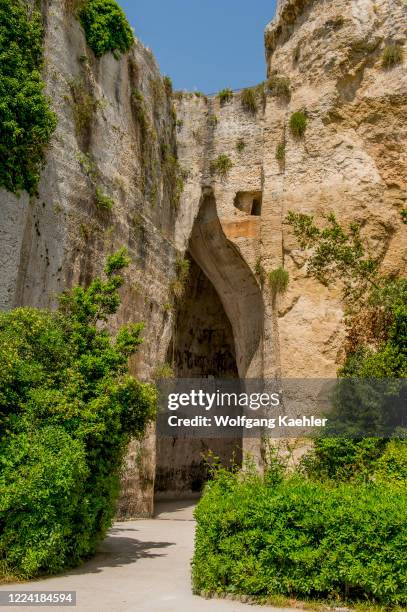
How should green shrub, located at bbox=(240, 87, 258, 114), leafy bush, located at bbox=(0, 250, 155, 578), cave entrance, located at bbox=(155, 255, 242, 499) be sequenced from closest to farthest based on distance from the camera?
leafy bush, located at bbox=(0, 250, 155, 578) < green shrub, located at bbox=(240, 87, 258, 114) < cave entrance, located at bbox=(155, 255, 242, 499)

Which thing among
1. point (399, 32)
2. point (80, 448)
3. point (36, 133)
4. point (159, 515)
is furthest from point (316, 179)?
point (80, 448)

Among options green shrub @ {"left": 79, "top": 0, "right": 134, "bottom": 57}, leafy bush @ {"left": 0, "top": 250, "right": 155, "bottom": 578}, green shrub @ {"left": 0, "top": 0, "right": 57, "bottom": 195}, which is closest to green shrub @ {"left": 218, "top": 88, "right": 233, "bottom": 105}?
green shrub @ {"left": 79, "top": 0, "right": 134, "bottom": 57}

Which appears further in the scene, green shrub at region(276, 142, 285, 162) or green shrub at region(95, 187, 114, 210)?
green shrub at region(276, 142, 285, 162)

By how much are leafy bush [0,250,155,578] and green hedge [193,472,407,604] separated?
6.43 feet

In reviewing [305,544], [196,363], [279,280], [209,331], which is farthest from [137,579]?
[209,331]

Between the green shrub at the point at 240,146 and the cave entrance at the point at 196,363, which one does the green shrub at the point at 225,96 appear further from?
the cave entrance at the point at 196,363

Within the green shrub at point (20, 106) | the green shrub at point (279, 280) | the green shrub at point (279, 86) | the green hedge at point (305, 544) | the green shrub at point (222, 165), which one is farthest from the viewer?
the green shrub at point (222, 165)

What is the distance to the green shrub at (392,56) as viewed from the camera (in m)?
18.4

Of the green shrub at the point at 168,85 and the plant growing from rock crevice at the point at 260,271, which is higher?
the green shrub at the point at 168,85

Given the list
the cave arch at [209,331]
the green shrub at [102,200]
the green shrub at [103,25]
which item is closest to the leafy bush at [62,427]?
the green shrub at [102,200]

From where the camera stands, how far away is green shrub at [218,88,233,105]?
2236 cm

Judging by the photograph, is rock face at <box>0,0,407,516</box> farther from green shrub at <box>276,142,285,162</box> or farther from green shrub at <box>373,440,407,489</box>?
green shrub at <box>373,440,407,489</box>

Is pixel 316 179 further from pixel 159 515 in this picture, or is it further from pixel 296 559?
pixel 296 559

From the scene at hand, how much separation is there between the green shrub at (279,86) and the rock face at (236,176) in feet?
0.24
